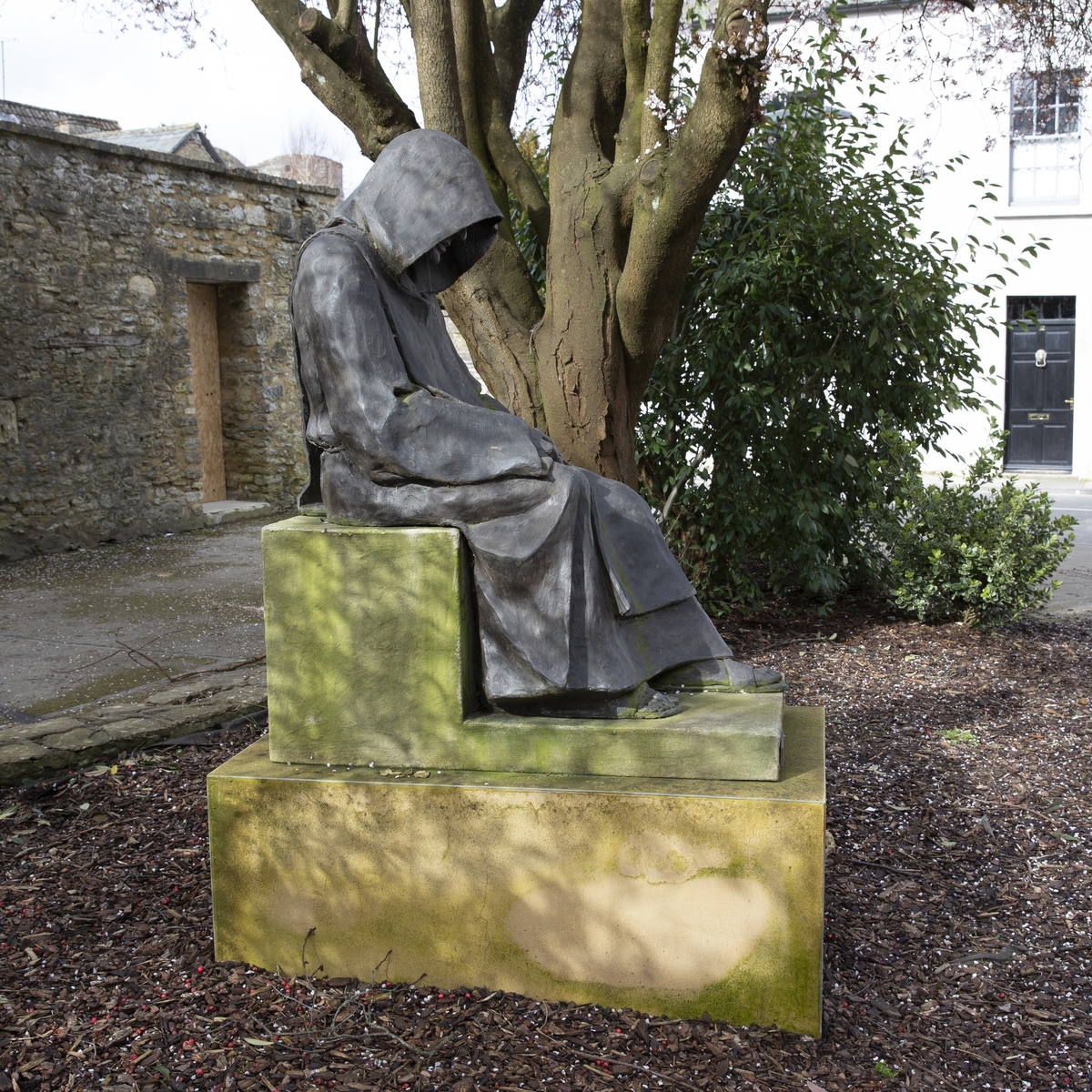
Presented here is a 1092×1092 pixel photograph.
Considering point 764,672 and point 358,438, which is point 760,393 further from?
point 358,438

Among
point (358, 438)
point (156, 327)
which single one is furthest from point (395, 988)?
point (156, 327)

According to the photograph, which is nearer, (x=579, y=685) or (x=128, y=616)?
(x=579, y=685)

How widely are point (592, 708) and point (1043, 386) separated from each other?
1538 centimetres

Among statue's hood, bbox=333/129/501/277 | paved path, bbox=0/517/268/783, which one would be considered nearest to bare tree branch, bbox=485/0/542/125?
paved path, bbox=0/517/268/783

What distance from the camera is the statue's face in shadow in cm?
288

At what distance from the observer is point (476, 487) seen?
2.67m

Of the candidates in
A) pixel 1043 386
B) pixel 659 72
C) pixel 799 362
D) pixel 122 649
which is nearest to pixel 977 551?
pixel 799 362

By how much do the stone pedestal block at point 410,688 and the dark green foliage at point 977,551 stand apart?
3489 millimetres

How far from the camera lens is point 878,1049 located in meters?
2.54

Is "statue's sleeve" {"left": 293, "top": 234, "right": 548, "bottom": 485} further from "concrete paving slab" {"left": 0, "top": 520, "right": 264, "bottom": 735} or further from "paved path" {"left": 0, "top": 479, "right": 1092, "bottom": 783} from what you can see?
"concrete paving slab" {"left": 0, "top": 520, "right": 264, "bottom": 735}

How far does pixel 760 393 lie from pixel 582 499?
3.54m

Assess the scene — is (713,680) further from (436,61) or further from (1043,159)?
(1043,159)

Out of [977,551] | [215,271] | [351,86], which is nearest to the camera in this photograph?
[351,86]

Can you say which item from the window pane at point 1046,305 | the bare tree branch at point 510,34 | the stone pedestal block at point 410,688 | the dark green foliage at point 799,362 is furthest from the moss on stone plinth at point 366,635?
the window pane at point 1046,305
